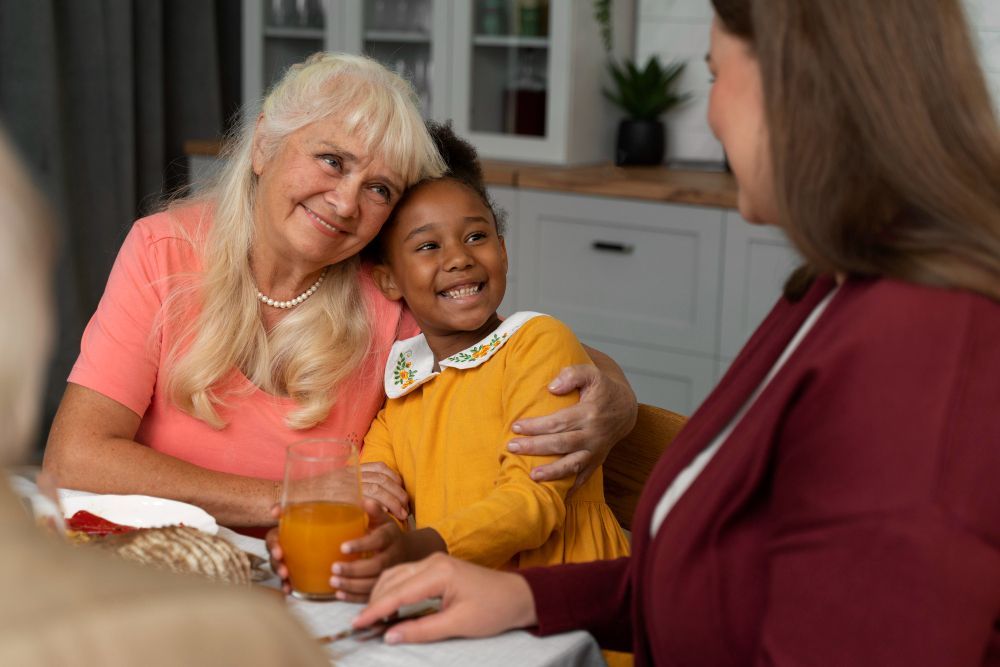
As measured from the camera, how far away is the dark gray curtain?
3645mm

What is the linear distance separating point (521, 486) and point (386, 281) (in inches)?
19.2

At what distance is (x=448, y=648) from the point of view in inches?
42.8

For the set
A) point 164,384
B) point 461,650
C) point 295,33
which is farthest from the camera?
point 295,33

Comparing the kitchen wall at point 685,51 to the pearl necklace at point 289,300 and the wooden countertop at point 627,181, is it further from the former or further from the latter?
the pearl necklace at point 289,300

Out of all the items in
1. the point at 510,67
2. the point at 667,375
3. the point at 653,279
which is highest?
the point at 510,67

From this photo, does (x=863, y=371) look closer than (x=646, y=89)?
Yes

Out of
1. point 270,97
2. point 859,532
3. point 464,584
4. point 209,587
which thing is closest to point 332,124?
point 270,97

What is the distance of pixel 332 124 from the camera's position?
5.48 feet

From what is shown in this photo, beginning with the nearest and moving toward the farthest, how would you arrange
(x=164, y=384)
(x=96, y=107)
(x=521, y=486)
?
(x=521, y=486) < (x=164, y=384) < (x=96, y=107)

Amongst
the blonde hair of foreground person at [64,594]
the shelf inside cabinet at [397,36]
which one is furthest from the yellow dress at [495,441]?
the shelf inside cabinet at [397,36]

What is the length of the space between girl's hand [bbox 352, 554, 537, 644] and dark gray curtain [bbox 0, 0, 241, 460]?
8.94 feet

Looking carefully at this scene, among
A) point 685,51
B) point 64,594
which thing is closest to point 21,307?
point 64,594

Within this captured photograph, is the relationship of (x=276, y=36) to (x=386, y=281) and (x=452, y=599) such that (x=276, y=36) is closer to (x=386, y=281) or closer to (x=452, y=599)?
(x=386, y=281)

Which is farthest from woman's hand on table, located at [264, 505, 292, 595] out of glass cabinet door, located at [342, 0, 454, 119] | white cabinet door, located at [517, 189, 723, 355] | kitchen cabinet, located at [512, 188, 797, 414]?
Answer: glass cabinet door, located at [342, 0, 454, 119]
